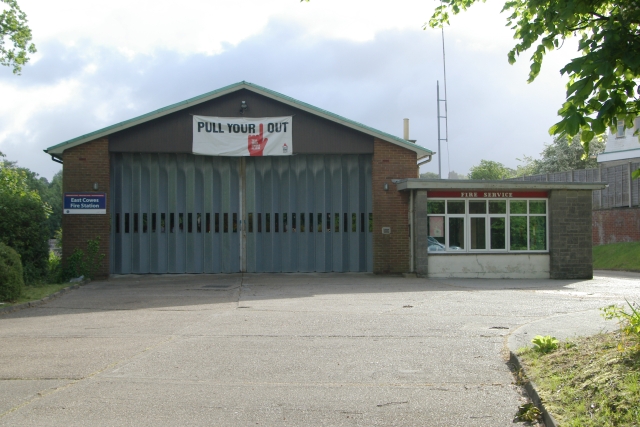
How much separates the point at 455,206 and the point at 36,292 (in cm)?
1271

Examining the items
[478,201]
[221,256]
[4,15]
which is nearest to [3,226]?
[221,256]

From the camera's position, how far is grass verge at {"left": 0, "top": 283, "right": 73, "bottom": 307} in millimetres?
14575

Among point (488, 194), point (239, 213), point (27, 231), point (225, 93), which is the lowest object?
point (27, 231)

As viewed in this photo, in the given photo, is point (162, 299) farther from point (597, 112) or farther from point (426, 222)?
point (597, 112)

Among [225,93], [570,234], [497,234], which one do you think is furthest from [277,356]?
[570,234]

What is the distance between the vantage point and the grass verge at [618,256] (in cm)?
3338

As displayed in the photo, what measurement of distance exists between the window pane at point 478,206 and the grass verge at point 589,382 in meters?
14.2

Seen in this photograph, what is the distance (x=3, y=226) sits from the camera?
A: 18125 millimetres

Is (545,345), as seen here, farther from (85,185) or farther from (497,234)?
(85,185)

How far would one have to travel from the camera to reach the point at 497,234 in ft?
71.7

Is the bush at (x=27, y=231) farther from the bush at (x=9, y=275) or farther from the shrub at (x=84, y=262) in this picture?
the bush at (x=9, y=275)

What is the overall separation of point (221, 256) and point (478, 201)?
860cm

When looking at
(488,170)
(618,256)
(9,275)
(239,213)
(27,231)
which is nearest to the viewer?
(9,275)

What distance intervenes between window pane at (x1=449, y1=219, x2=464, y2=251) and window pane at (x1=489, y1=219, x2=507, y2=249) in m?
1.01
